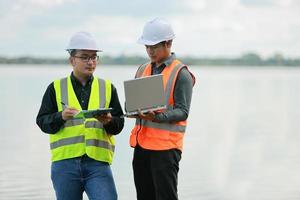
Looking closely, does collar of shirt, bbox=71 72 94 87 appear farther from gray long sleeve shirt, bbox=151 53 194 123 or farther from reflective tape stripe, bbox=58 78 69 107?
gray long sleeve shirt, bbox=151 53 194 123

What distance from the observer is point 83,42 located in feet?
21.5

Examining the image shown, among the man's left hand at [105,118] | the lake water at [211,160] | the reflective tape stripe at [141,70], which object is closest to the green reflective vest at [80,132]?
the man's left hand at [105,118]

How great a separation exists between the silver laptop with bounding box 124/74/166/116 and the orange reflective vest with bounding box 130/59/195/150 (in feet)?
0.73

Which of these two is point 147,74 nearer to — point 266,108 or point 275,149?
point 275,149

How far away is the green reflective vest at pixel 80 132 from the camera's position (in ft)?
21.5

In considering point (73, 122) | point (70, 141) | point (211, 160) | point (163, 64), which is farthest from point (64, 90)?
point (211, 160)

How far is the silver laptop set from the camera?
253 inches

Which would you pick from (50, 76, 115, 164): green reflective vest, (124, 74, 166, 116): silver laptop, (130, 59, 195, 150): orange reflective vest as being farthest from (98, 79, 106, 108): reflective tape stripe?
(130, 59, 195, 150): orange reflective vest

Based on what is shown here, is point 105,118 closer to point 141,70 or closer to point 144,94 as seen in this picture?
point 144,94

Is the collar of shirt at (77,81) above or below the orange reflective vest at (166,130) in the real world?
above

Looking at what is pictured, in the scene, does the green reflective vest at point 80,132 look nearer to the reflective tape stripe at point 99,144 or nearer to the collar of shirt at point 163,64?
the reflective tape stripe at point 99,144

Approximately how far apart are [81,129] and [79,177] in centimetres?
34

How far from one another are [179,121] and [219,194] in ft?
13.9

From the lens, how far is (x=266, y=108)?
2902 cm
